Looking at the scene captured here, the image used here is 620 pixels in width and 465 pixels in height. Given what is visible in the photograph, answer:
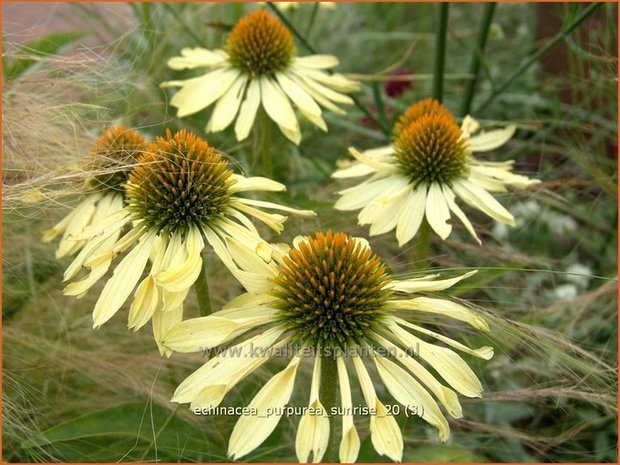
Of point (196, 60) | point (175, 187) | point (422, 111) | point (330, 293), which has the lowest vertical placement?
point (330, 293)

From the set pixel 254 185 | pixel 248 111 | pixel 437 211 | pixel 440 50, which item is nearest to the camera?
→ pixel 254 185

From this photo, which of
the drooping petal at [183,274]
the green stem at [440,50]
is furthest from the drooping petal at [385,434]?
the green stem at [440,50]

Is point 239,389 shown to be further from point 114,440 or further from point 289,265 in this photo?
point 289,265

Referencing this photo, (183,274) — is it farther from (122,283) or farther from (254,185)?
(254,185)

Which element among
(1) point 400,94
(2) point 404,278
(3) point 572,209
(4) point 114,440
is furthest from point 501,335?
(1) point 400,94

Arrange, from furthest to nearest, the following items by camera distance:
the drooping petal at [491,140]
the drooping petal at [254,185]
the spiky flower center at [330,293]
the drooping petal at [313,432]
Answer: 1. the drooping petal at [491,140]
2. the drooping petal at [254,185]
3. the spiky flower center at [330,293]
4. the drooping petal at [313,432]

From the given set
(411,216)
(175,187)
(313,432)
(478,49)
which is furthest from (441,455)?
(478,49)

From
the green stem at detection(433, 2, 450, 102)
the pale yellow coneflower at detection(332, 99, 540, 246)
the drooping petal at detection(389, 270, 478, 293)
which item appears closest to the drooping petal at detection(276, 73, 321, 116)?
the pale yellow coneflower at detection(332, 99, 540, 246)

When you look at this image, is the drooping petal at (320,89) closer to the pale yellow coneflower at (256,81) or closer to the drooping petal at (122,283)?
the pale yellow coneflower at (256,81)
